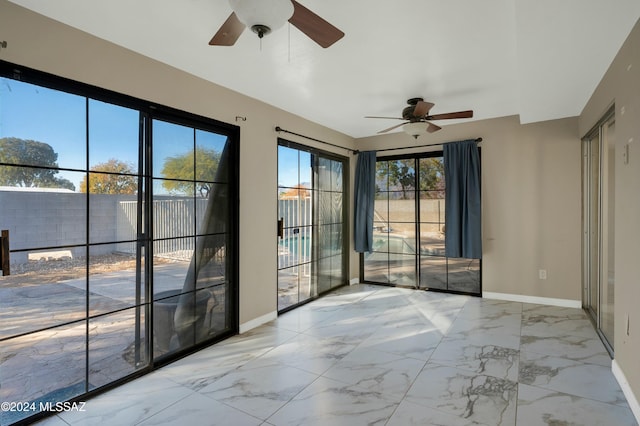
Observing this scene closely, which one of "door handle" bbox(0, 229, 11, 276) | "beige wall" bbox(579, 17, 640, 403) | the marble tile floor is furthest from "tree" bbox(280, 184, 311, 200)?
"beige wall" bbox(579, 17, 640, 403)

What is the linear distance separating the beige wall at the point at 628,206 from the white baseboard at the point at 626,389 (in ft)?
0.15

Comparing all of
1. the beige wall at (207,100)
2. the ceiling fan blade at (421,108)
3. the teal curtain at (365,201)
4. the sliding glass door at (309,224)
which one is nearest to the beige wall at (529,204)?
the teal curtain at (365,201)

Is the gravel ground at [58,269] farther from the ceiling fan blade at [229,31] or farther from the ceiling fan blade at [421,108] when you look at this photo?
the ceiling fan blade at [421,108]

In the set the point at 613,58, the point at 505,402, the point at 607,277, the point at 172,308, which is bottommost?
the point at 505,402

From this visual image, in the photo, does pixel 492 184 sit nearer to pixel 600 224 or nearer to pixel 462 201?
pixel 462 201

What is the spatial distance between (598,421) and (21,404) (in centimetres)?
364

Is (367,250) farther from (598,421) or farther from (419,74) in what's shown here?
(598,421)

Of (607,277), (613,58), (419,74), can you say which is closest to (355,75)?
(419,74)

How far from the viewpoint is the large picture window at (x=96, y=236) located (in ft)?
6.82

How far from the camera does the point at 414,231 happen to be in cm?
534

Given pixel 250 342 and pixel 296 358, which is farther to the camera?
pixel 250 342

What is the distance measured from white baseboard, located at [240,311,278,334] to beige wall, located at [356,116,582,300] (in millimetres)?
3109

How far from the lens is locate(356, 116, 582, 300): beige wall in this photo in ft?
14.0

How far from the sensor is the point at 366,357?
9.73 feet
